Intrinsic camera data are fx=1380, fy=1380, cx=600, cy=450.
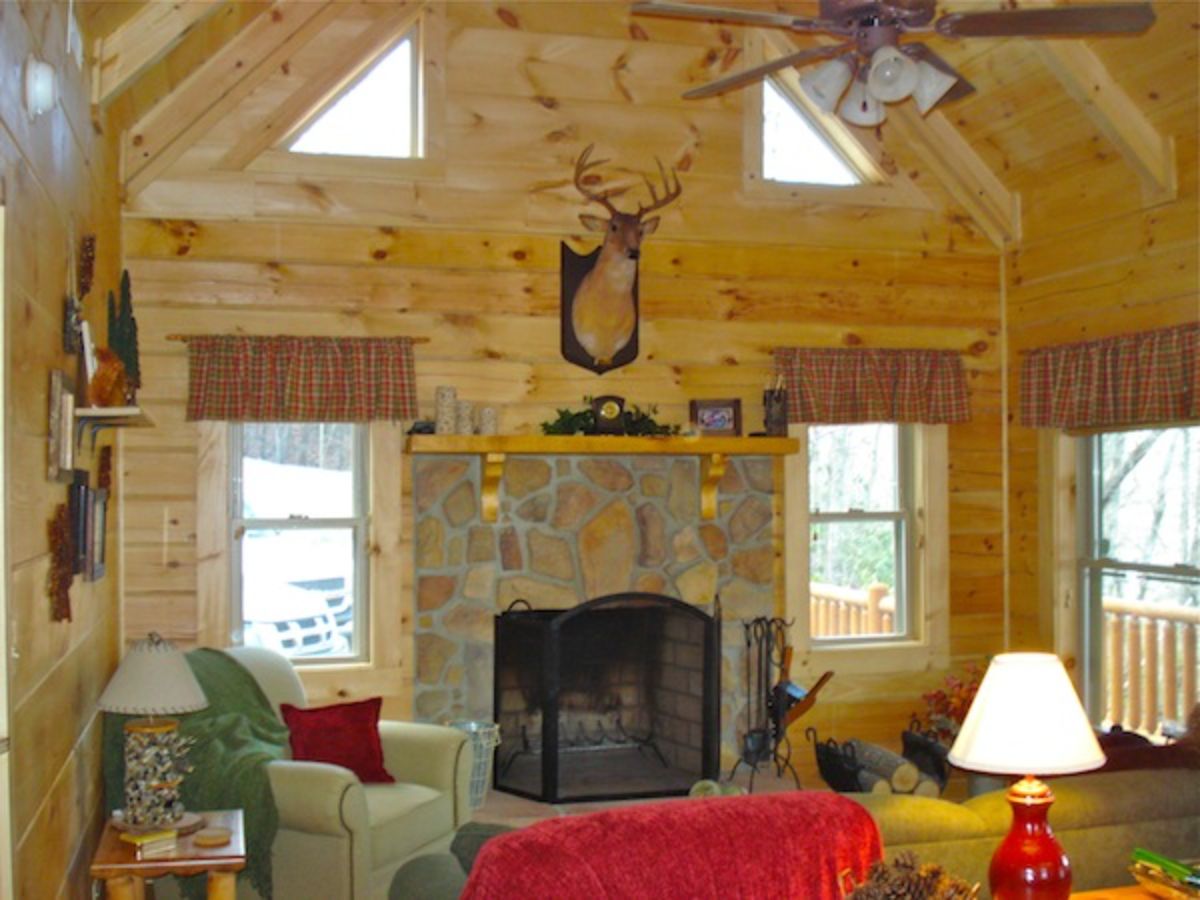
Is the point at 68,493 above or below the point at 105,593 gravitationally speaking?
above

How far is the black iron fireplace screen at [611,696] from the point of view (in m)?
6.15

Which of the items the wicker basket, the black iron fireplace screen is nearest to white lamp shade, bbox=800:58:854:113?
the black iron fireplace screen

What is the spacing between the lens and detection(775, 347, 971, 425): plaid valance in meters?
6.59

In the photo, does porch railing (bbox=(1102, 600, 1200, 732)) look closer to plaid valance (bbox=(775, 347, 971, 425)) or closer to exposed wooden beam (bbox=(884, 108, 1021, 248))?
plaid valance (bbox=(775, 347, 971, 425))

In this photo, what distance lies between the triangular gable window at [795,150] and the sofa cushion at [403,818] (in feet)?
11.2

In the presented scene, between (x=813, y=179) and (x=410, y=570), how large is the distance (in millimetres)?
2764

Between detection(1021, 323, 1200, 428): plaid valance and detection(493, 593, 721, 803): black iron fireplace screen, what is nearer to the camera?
detection(1021, 323, 1200, 428): plaid valance

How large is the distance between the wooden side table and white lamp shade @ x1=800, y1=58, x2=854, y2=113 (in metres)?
2.72

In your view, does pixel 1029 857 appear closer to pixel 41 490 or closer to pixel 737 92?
pixel 41 490

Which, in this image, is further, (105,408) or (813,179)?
(813,179)

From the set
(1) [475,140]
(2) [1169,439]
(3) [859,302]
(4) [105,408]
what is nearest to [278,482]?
(1) [475,140]

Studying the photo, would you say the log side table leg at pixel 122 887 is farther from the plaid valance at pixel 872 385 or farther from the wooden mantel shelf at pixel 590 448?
the plaid valance at pixel 872 385

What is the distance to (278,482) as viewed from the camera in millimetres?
6121

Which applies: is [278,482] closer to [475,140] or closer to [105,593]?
[105,593]
